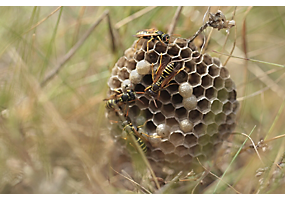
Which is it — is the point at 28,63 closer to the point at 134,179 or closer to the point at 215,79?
the point at 134,179

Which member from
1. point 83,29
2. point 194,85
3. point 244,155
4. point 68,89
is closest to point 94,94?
point 68,89

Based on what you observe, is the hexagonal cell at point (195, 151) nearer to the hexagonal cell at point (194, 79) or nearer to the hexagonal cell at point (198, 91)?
the hexagonal cell at point (198, 91)

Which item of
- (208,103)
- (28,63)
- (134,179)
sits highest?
(28,63)

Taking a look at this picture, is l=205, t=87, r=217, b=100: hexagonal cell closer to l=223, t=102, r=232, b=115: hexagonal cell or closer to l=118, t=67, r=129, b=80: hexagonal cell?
l=223, t=102, r=232, b=115: hexagonal cell

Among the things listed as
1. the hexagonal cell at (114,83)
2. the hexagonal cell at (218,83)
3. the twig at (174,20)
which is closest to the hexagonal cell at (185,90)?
the hexagonal cell at (218,83)

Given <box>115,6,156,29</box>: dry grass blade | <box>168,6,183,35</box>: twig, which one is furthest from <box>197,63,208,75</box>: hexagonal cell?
<box>115,6,156,29</box>: dry grass blade

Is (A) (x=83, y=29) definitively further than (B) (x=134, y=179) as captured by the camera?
Yes
